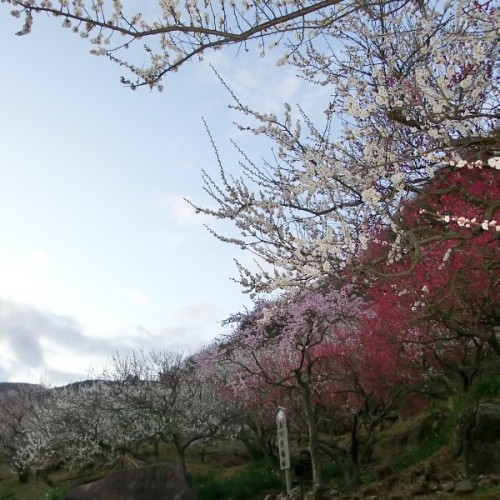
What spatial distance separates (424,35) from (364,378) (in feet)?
35.6

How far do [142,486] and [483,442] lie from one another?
26.8 ft

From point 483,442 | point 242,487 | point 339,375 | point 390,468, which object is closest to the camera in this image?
point 483,442

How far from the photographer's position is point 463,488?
799cm

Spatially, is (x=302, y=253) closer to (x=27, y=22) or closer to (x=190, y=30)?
(x=190, y=30)

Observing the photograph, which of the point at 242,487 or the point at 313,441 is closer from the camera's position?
the point at 313,441

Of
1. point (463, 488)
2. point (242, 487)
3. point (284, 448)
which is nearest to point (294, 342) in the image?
point (242, 487)

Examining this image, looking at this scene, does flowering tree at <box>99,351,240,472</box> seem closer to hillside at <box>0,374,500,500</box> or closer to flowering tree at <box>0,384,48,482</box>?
hillside at <box>0,374,500,500</box>

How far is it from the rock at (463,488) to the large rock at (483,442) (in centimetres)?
97

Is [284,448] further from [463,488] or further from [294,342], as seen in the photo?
[294,342]

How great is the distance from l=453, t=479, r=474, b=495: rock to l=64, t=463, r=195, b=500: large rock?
7.10m

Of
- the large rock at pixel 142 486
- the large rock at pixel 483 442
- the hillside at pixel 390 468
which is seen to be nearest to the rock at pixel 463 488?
the hillside at pixel 390 468

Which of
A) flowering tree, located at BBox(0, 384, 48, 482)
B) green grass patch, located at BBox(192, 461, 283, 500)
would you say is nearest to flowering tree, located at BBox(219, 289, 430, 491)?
green grass patch, located at BBox(192, 461, 283, 500)

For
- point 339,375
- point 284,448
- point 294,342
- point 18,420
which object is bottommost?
point 284,448

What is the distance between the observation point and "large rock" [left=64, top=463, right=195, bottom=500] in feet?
42.9
